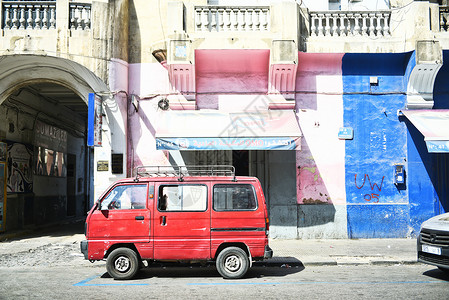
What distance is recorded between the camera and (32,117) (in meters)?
17.5

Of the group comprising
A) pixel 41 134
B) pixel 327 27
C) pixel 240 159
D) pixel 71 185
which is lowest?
pixel 71 185

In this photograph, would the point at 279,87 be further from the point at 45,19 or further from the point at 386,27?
the point at 45,19

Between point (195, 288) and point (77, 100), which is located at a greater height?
point (77, 100)

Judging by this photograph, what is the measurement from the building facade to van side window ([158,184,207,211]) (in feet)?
14.2

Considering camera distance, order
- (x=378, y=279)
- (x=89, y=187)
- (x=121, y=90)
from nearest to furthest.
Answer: (x=378, y=279), (x=121, y=90), (x=89, y=187)

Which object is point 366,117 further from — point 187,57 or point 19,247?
point 19,247

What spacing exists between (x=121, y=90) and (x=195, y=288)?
7.77m

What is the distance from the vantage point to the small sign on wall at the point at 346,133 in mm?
13953

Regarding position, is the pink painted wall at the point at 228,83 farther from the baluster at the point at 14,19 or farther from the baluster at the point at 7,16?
the baluster at the point at 7,16

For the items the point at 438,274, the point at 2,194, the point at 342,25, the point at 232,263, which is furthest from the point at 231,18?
the point at 2,194

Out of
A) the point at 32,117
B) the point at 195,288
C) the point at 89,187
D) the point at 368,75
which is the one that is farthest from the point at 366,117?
the point at 89,187

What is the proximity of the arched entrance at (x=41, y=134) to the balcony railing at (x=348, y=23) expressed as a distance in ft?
22.5

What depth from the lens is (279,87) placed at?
45.6ft

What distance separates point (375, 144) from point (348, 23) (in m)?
3.88
